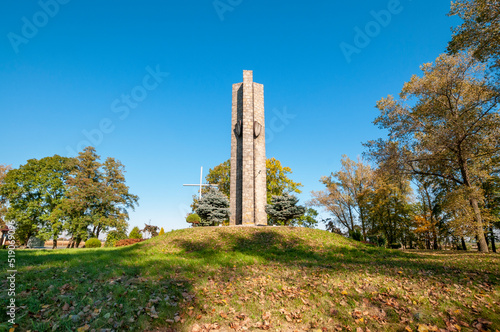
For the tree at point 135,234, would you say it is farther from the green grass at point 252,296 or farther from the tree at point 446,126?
the tree at point 446,126

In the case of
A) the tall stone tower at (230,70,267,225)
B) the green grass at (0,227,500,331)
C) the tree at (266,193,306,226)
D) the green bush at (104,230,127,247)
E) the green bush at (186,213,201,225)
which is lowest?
the green grass at (0,227,500,331)

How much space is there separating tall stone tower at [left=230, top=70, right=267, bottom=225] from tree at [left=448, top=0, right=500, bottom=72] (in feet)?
48.7

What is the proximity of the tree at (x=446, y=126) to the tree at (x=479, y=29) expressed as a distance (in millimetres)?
4186

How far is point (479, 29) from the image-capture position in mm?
11164

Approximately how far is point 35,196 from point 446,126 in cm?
4297

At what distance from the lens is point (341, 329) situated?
17.3ft

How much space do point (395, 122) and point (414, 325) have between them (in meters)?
16.8

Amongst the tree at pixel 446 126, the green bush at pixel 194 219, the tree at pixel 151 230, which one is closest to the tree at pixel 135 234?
the tree at pixel 151 230

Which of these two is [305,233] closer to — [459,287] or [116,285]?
[459,287]

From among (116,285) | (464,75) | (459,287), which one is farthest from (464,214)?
(116,285)

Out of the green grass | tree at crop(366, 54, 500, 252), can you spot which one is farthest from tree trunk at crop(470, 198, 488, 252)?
the green grass

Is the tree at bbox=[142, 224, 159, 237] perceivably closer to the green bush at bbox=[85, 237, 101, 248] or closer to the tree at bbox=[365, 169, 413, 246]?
the green bush at bbox=[85, 237, 101, 248]

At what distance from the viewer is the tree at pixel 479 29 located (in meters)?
10.4

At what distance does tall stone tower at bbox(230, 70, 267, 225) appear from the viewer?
21.7 metres
